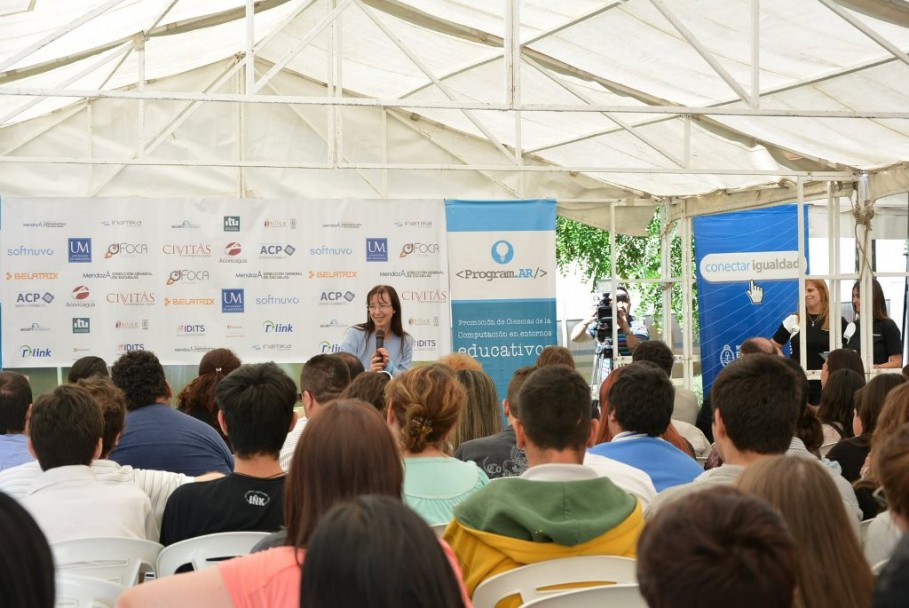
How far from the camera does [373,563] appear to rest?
1107mm

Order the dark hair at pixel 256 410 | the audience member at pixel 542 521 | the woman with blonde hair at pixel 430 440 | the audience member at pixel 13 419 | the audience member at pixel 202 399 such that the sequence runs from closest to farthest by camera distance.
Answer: the audience member at pixel 542 521 → the dark hair at pixel 256 410 → the woman with blonde hair at pixel 430 440 → the audience member at pixel 13 419 → the audience member at pixel 202 399

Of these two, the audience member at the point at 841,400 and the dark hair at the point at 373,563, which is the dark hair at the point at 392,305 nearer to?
the audience member at the point at 841,400

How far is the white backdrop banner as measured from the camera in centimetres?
868

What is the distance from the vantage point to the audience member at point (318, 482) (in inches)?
65.4

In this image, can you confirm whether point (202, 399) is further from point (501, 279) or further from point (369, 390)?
point (501, 279)

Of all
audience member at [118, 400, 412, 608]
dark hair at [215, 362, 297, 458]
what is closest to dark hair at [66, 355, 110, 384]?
dark hair at [215, 362, 297, 458]

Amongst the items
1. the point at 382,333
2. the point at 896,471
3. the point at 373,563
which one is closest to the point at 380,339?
the point at 382,333

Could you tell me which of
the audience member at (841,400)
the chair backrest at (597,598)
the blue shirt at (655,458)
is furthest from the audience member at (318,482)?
the audience member at (841,400)

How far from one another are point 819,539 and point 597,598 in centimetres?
60

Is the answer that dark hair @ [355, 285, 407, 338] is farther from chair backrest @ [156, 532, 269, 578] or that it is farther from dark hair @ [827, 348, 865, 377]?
chair backrest @ [156, 532, 269, 578]

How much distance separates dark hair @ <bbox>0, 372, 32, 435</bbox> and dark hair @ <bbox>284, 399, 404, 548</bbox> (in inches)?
106

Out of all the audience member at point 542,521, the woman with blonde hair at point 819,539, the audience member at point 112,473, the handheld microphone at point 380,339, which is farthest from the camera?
the handheld microphone at point 380,339

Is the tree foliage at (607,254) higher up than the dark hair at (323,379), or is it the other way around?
the tree foliage at (607,254)

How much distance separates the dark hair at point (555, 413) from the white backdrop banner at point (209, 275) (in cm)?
649
